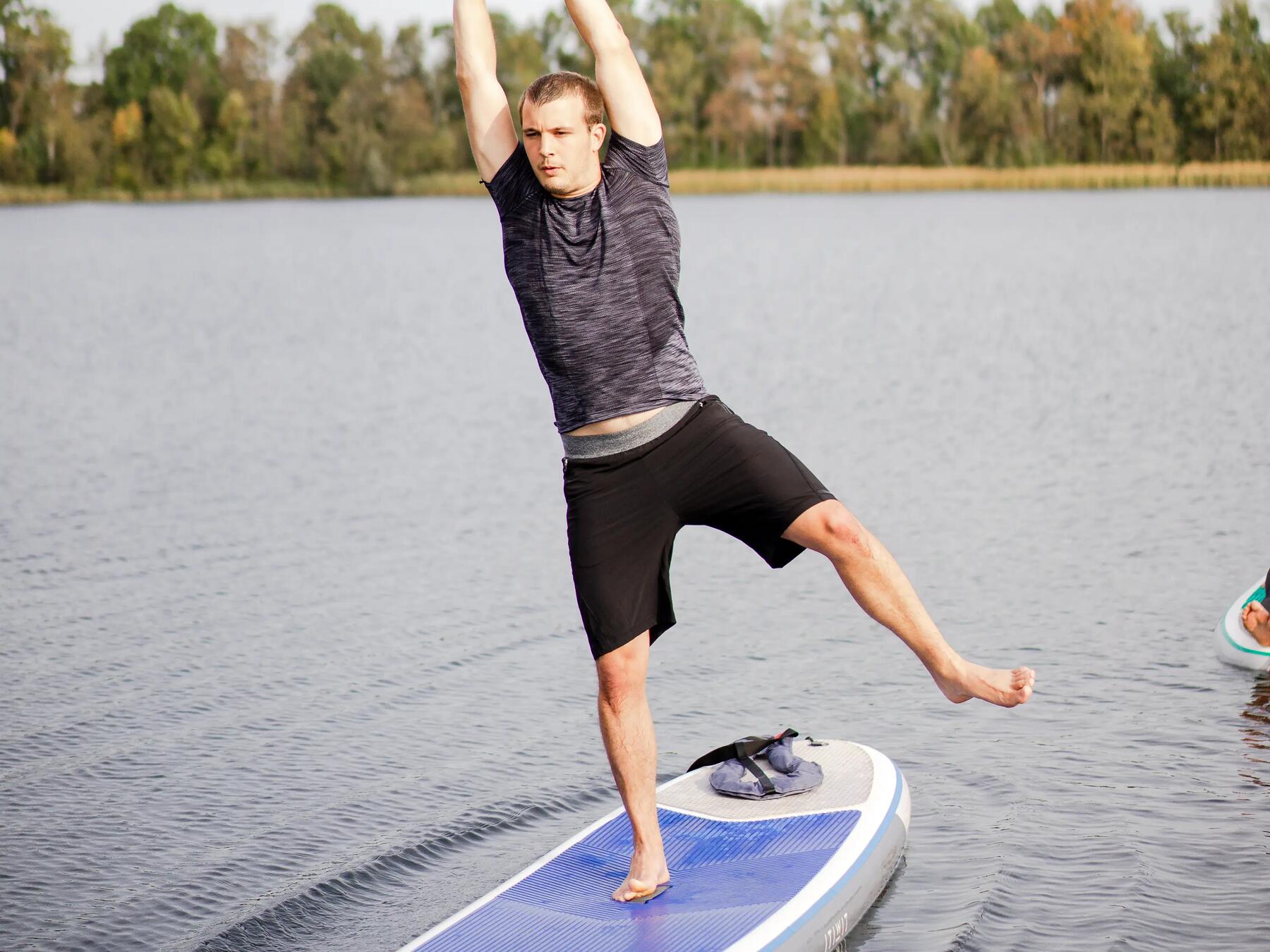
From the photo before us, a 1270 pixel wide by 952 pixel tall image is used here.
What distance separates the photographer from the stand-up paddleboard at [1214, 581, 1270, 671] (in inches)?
344

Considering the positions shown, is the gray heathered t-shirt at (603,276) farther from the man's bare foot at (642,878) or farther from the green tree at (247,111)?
the green tree at (247,111)

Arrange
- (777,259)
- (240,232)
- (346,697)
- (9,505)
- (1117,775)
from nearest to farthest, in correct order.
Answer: (1117,775), (346,697), (9,505), (777,259), (240,232)

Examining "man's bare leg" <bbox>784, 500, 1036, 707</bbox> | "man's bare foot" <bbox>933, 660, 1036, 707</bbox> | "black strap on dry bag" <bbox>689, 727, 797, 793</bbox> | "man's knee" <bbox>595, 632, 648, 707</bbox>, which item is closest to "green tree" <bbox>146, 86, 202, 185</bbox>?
"black strap on dry bag" <bbox>689, 727, 797, 793</bbox>

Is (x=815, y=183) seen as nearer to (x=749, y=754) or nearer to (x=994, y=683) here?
(x=749, y=754)

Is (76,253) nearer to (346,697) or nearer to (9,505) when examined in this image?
(9,505)

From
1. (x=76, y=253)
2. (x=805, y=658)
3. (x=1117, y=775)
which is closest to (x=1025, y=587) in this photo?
(x=805, y=658)

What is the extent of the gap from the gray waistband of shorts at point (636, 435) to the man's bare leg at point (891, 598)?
21.7 inches

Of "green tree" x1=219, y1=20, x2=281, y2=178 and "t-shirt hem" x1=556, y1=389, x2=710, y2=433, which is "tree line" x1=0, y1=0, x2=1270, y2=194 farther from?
"t-shirt hem" x1=556, y1=389, x2=710, y2=433

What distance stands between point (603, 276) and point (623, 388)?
1.25ft

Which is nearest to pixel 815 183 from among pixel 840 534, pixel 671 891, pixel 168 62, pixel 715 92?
pixel 715 92

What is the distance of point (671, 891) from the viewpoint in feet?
18.0

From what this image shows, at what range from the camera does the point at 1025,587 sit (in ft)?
35.3

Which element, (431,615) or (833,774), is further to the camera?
→ (431,615)

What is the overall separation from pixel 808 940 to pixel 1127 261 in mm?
36115
